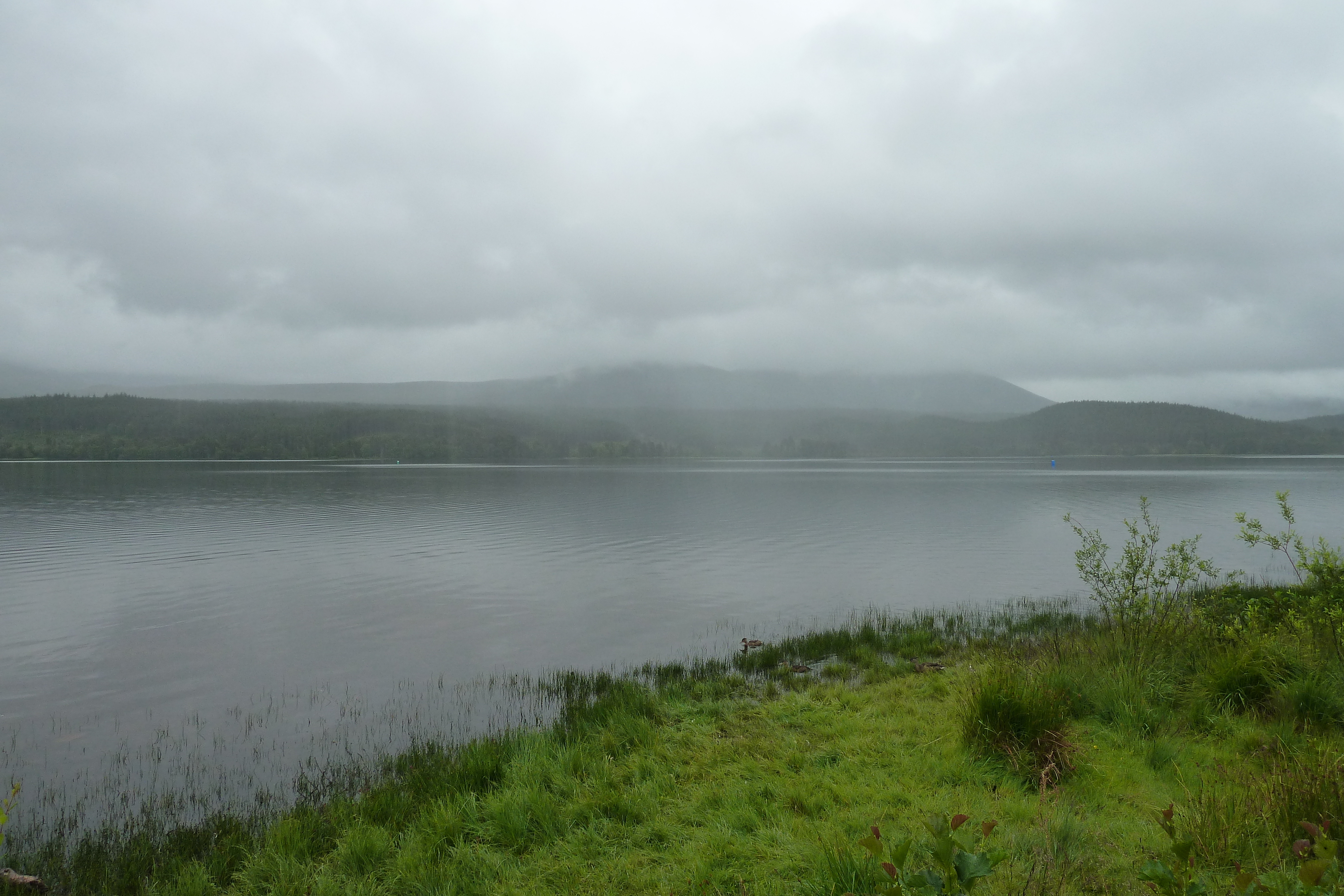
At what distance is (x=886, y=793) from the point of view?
23.8 ft

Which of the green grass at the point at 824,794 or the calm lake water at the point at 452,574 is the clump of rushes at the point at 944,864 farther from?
the calm lake water at the point at 452,574

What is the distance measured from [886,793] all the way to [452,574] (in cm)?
2241

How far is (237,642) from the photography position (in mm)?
17672

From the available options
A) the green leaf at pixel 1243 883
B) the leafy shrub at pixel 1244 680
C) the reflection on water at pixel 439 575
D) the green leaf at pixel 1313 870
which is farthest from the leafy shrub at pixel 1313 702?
the reflection on water at pixel 439 575

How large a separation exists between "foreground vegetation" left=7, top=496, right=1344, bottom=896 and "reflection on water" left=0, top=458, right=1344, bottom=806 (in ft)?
18.6

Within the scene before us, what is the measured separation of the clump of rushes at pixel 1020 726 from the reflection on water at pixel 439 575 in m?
9.10

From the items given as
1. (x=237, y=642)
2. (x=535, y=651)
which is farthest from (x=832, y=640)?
(x=237, y=642)

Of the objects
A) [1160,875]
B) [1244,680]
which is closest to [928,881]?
Answer: [1160,875]

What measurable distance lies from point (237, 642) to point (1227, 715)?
20.1 m

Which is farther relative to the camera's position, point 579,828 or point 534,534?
point 534,534

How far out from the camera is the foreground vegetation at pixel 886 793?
550cm

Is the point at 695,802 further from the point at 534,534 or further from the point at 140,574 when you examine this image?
the point at 534,534

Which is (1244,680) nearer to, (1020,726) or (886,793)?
(1020,726)

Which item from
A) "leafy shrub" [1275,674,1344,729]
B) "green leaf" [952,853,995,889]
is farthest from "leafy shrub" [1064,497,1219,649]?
"green leaf" [952,853,995,889]
